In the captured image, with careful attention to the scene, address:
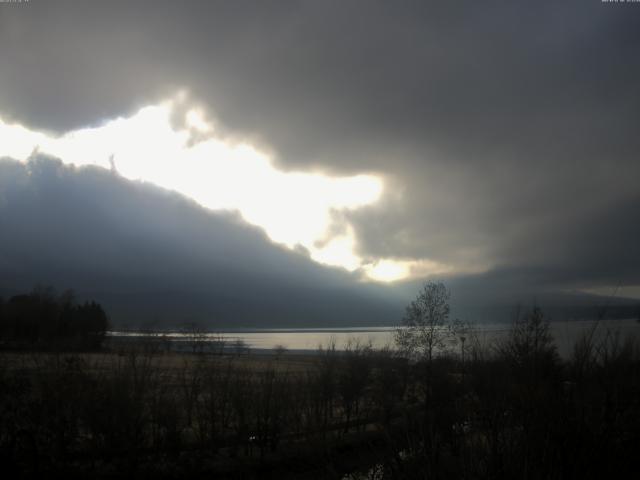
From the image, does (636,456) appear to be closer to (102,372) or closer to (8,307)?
(102,372)

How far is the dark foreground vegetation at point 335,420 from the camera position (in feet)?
20.8

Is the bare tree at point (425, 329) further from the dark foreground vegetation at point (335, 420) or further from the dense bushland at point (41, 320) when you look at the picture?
the dense bushland at point (41, 320)

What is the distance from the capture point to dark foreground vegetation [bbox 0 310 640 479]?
6.35 metres

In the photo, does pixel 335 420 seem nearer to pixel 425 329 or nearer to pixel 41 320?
pixel 425 329

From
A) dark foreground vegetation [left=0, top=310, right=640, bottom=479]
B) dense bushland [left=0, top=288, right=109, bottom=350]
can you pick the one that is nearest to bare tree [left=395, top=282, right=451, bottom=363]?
dark foreground vegetation [left=0, top=310, right=640, bottom=479]

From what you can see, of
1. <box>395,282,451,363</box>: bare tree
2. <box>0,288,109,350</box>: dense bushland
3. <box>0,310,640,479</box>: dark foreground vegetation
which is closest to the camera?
<box>0,310,640,479</box>: dark foreground vegetation

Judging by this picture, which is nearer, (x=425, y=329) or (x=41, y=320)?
(x=425, y=329)

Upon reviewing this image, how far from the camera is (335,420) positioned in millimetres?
35281

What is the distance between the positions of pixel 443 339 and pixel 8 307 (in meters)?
103

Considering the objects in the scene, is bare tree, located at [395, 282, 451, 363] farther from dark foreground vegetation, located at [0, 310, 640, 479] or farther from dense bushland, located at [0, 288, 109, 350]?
dense bushland, located at [0, 288, 109, 350]

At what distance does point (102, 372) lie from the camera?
24047 mm

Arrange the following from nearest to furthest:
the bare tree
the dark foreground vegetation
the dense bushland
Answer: the dark foreground vegetation < the bare tree < the dense bushland

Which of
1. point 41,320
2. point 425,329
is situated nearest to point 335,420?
point 425,329

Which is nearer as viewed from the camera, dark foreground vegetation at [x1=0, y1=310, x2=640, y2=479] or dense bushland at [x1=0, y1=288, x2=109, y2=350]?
dark foreground vegetation at [x1=0, y1=310, x2=640, y2=479]
